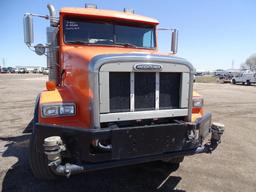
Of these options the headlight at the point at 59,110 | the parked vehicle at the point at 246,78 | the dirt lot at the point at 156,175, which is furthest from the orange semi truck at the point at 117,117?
the parked vehicle at the point at 246,78

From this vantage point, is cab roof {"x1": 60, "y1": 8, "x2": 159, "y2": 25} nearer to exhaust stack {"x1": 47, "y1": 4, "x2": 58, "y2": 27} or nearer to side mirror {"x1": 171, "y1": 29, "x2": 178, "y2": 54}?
exhaust stack {"x1": 47, "y1": 4, "x2": 58, "y2": 27}

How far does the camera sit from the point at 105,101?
305 centimetres

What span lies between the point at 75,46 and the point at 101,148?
2.19m

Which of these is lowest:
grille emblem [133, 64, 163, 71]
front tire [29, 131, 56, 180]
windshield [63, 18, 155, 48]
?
front tire [29, 131, 56, 180]

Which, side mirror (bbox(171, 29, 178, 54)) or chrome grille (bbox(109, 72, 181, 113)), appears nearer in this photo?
chrome grille (bbox(109, 72, 181, 113))

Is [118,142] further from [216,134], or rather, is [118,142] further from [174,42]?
[174,42]

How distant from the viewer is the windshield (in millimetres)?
4625

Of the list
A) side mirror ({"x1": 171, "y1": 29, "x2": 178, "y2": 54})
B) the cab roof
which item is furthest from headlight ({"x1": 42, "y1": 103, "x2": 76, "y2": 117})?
side mirror ({"x1": 171, "y1": 29, "x2": 178, "y2": 54})

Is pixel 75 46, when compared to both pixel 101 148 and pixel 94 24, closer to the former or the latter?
pixel 94 24

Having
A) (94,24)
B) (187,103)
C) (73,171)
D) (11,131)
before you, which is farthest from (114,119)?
(11,131)

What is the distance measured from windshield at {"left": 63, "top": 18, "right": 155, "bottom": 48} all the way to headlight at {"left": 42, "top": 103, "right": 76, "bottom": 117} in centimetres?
172

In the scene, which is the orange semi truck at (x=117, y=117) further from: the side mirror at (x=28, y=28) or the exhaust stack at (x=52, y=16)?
the exhaust stack at (x=52, y=16)

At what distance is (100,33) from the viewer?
15.5 ft

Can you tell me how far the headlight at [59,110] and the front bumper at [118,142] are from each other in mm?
219
